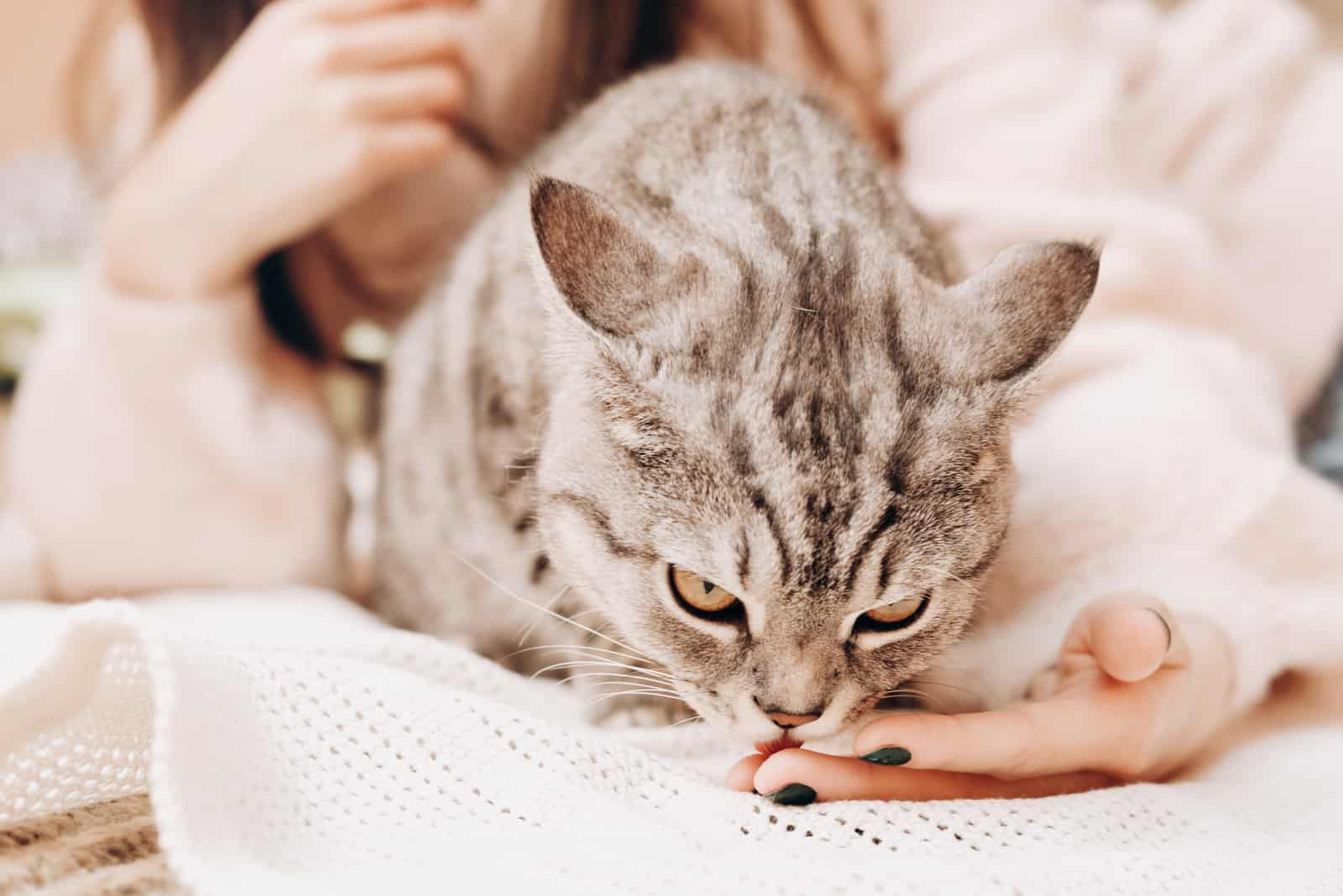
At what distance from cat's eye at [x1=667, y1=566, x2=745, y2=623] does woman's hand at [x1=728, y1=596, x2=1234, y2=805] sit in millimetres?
130

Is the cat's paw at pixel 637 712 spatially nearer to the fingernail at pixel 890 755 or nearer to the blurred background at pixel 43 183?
the fingernail at pixel 890 755

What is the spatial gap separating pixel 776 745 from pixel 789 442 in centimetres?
30

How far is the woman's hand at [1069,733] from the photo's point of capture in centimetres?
91

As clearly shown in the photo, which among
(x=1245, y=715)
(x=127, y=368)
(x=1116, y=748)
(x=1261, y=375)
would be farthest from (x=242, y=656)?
(x=1261, y=375)

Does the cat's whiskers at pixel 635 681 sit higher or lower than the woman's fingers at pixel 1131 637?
lower

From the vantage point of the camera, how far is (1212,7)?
6.64 ft

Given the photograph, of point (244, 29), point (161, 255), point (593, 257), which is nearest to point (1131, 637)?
point (593, 257)

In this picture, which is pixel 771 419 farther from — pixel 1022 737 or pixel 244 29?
pixel 244 29

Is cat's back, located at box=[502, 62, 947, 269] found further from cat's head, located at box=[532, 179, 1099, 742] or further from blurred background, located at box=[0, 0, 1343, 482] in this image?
blurred background, located at box=[0, 0, 1343, 482]

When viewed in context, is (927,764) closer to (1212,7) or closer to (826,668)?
(826,668)

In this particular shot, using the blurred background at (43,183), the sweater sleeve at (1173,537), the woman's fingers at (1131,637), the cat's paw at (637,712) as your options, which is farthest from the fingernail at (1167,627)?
the blurred background at (43,183)

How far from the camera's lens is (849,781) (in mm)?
912

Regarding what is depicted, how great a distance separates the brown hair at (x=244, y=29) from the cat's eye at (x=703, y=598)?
33.8 inches

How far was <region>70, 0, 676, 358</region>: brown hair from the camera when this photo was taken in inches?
61.3
